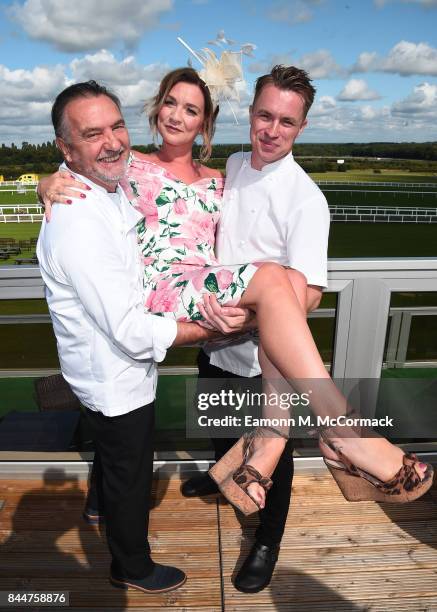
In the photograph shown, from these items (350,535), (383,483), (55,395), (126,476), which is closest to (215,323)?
(126,476)

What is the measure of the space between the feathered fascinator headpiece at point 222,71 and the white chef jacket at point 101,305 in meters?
0.73

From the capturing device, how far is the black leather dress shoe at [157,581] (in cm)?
195

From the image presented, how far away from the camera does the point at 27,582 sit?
6.56 feet

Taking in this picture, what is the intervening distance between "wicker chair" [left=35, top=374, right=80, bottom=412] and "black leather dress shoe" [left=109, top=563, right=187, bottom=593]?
1342 mm

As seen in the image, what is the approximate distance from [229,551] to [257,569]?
225 mm

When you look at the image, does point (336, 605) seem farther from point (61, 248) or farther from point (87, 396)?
point (61, 248)

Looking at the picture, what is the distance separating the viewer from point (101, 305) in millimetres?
1418

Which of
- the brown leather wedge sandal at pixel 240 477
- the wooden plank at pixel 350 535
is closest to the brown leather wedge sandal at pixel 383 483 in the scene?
the brown leather wedge sandal at pixel 240 477

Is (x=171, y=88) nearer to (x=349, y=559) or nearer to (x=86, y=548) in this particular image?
(x=86, y=548)

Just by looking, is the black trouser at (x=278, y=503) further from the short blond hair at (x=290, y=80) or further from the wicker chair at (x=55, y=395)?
the wicker chair at (x=55, y=395)

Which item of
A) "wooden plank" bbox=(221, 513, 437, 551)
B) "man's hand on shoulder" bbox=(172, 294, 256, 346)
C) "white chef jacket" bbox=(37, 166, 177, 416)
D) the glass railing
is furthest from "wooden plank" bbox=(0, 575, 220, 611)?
"man's hand on shoulder" bbox=(172, 294, 256, 346)

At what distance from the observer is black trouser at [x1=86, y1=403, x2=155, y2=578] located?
1.69m

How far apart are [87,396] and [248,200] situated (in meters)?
1.00

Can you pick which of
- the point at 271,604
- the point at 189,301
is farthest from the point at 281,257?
the point at 271,604
